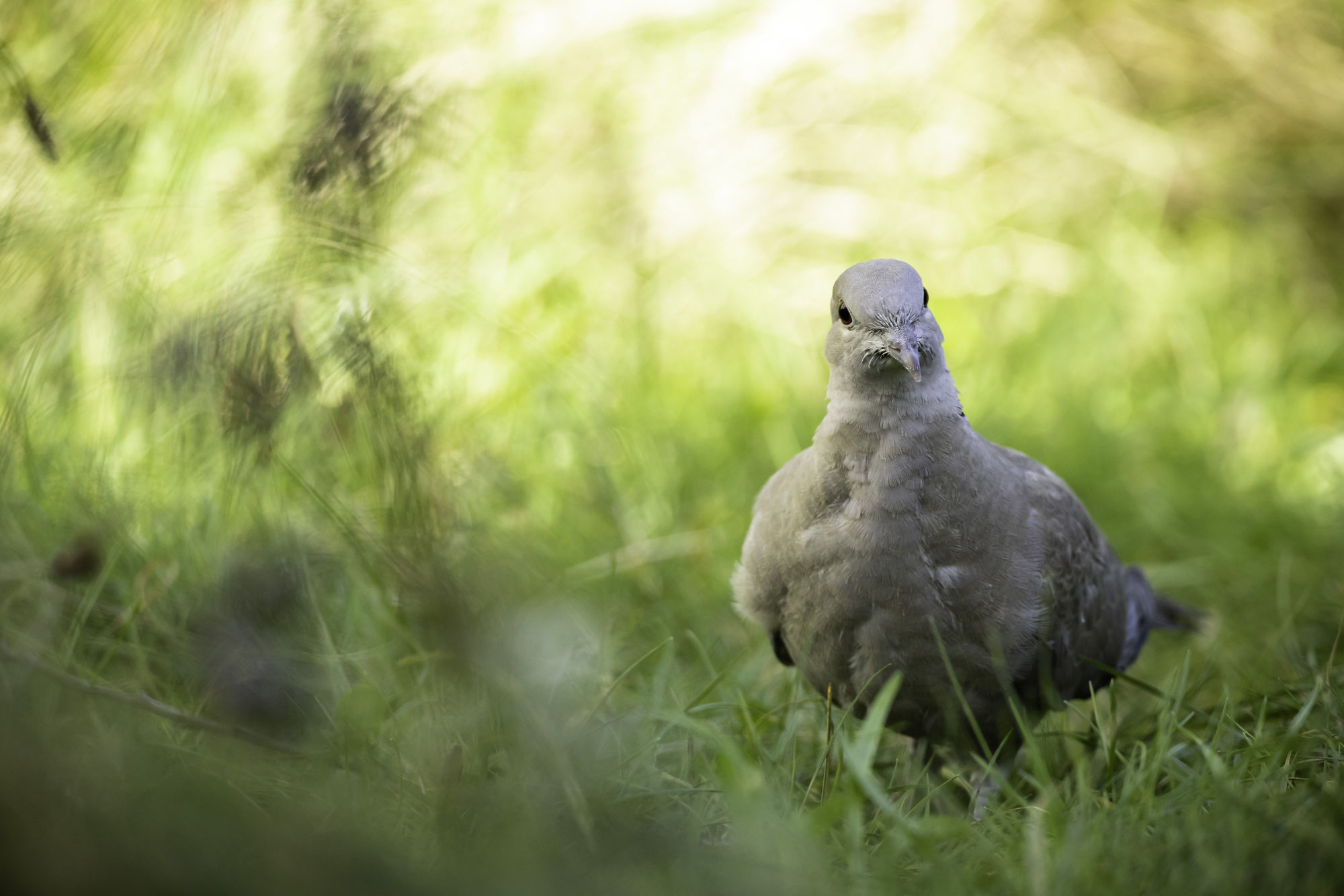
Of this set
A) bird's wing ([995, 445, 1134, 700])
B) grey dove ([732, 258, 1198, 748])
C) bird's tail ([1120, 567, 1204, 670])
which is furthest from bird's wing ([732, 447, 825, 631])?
bird's tail ([1120, 567, 1204, 670])

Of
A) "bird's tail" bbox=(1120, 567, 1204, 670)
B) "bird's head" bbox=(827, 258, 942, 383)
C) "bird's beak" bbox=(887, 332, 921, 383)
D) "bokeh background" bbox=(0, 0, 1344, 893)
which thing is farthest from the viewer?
"bird's tail" bbox=(1120, 567, 1204, 670)

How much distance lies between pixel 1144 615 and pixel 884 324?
1759 millimetres

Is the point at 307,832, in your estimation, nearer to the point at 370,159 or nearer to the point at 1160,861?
the point at 370,159

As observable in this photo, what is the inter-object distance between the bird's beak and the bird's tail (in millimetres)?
1509

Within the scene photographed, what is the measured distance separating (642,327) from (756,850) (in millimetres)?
3818

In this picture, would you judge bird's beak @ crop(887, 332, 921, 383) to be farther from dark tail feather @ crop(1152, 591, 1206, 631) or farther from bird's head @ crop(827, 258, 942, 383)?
dark tail feather @ crop(1152, 591, 1206, 631)

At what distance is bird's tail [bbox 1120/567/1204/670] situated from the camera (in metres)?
3.46

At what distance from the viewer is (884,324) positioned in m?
2.58

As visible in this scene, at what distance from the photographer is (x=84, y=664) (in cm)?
275

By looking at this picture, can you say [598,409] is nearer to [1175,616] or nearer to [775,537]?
[775,537]

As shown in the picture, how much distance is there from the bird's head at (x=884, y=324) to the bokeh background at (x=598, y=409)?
3.05 ft

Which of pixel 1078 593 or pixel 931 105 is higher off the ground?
pixel 931 105

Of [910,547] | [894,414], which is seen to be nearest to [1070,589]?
[910,547]

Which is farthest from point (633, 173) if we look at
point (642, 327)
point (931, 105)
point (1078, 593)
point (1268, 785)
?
point (1268, 785)
